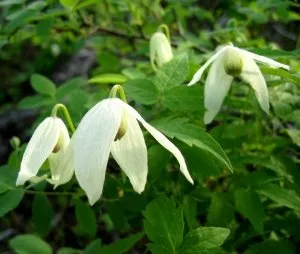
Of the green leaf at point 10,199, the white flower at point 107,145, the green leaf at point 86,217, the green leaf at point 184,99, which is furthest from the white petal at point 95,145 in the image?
the green leaf at point 86,217

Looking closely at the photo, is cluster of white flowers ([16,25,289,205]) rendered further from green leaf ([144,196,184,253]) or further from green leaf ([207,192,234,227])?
green leaf ([207,192,234,227])

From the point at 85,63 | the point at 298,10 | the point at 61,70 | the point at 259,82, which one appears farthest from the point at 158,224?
the point at 61,70

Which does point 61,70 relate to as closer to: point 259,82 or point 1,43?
point 1,43

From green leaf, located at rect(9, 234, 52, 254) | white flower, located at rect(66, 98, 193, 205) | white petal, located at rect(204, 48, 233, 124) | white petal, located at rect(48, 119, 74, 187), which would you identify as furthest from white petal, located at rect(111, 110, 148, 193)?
green leaf, located at rect(9, 234, 52, 254)

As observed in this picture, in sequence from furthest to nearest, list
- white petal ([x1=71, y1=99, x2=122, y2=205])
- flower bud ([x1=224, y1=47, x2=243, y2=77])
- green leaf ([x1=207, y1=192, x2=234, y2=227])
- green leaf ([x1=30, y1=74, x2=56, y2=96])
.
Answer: green leaf ([x1=30, y1=74, x2=56, y2=96]) < green leaf ([x1=207, y1=192, x2=234, y2=227]) < flower bud ([x1=224, y1=47, x2=243, y2=77]) < white petal ([x1=71, y1=99, x2=122, y2=205])

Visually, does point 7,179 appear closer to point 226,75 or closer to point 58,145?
point 58,145

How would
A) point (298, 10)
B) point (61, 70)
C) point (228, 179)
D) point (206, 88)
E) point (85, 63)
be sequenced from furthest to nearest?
point (61, 70) → point (85, 63) → point (298, 10) → point (228, 179) → point (206, 88)
